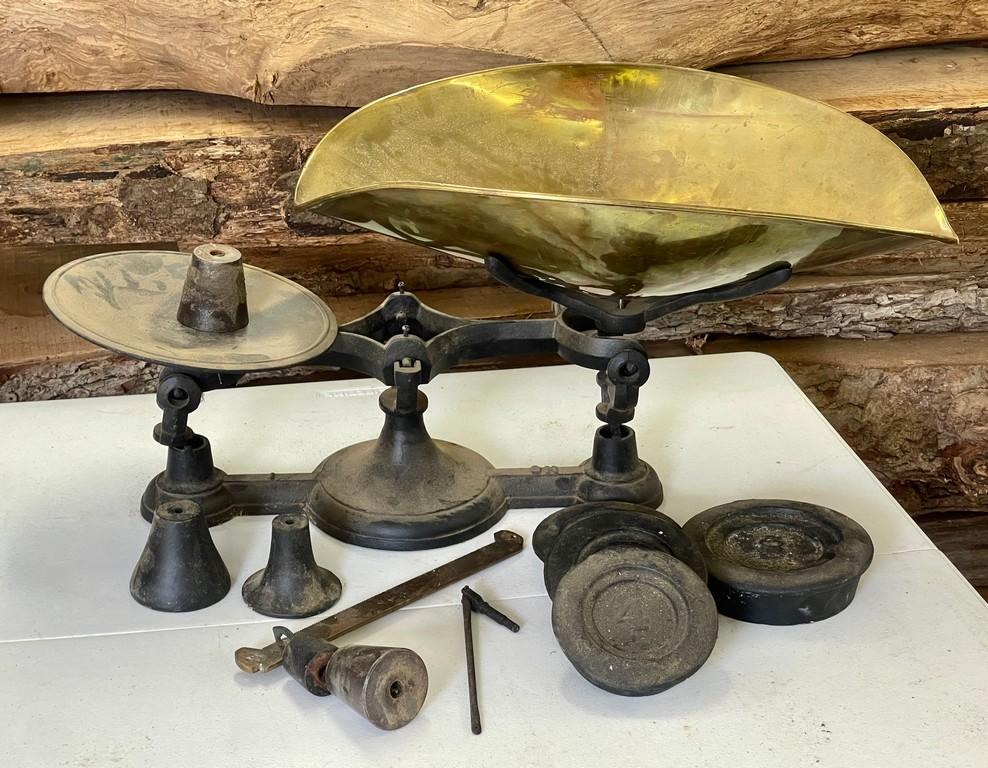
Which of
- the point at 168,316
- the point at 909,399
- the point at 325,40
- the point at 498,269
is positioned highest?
the point at 325,40

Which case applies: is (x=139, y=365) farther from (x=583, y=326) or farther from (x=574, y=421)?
(x=583, y=326)

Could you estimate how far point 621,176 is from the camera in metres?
1.52

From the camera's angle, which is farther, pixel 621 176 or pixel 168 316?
pixel 621 176

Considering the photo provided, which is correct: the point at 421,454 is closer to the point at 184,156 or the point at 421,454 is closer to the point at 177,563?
the point at 177,563

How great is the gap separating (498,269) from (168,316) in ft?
1.29

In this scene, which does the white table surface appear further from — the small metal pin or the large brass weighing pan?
the large brass weighing pan

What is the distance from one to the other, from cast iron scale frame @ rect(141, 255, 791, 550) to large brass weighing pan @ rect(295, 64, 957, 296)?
0.11 metres

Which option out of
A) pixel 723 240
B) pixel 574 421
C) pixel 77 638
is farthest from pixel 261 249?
pixel 723 240

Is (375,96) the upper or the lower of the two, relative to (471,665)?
upper

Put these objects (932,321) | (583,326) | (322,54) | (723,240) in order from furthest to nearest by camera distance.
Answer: (932,321)
(322,54)
(583,326)
(723,240)

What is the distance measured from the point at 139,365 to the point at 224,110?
0.44 meters

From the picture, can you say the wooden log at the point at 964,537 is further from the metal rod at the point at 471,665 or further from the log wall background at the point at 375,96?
the metal rod at the point at 471,665

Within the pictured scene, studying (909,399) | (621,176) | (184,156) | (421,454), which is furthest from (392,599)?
(909,399)

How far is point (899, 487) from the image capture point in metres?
2.15
